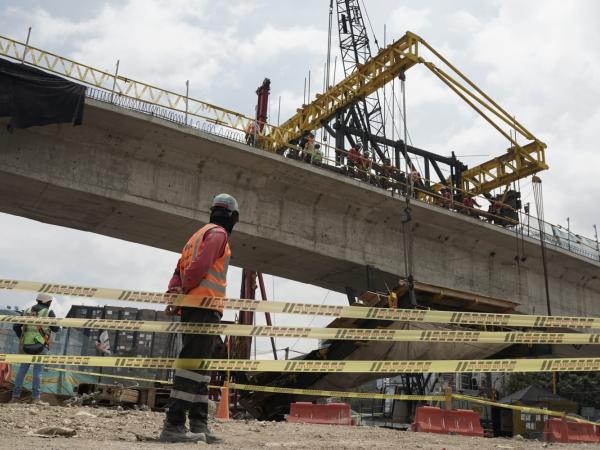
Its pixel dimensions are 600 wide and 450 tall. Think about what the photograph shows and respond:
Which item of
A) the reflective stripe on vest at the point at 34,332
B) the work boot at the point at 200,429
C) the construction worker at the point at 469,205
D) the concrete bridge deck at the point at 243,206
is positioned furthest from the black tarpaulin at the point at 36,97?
the construction worker at the point at 469,205

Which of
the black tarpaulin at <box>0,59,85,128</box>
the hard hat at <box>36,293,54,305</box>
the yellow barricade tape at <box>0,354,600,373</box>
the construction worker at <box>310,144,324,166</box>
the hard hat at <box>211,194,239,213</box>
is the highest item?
the construction worker at <box>310,144,324,166</box>

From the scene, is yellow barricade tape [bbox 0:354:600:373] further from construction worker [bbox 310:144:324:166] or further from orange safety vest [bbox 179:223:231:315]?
construction worker [bbox 310:144:324:166]

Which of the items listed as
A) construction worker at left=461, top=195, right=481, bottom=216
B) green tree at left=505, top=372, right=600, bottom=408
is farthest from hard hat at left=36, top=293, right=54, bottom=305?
green tree at left=505, top=372, right=600, bottom=408

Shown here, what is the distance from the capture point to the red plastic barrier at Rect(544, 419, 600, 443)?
28.6 ft

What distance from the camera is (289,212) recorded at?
16188 millimetres

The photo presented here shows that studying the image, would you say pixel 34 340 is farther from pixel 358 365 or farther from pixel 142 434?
pixel 358 365

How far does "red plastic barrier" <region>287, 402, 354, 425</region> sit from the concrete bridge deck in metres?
6.91

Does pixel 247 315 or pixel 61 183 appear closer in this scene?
pixel 61 183

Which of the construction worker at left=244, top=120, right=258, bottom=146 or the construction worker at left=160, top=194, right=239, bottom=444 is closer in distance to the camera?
the construction worker at left=160, top=194, right=239, bottom=444

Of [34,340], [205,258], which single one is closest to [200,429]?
[205,258]

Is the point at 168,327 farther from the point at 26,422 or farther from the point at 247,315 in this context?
the point at 247,315

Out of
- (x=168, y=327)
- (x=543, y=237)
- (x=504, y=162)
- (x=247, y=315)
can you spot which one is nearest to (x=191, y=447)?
(x=168, y=327)

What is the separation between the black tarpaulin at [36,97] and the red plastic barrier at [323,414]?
823cm

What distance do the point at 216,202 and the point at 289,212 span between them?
11235mm
